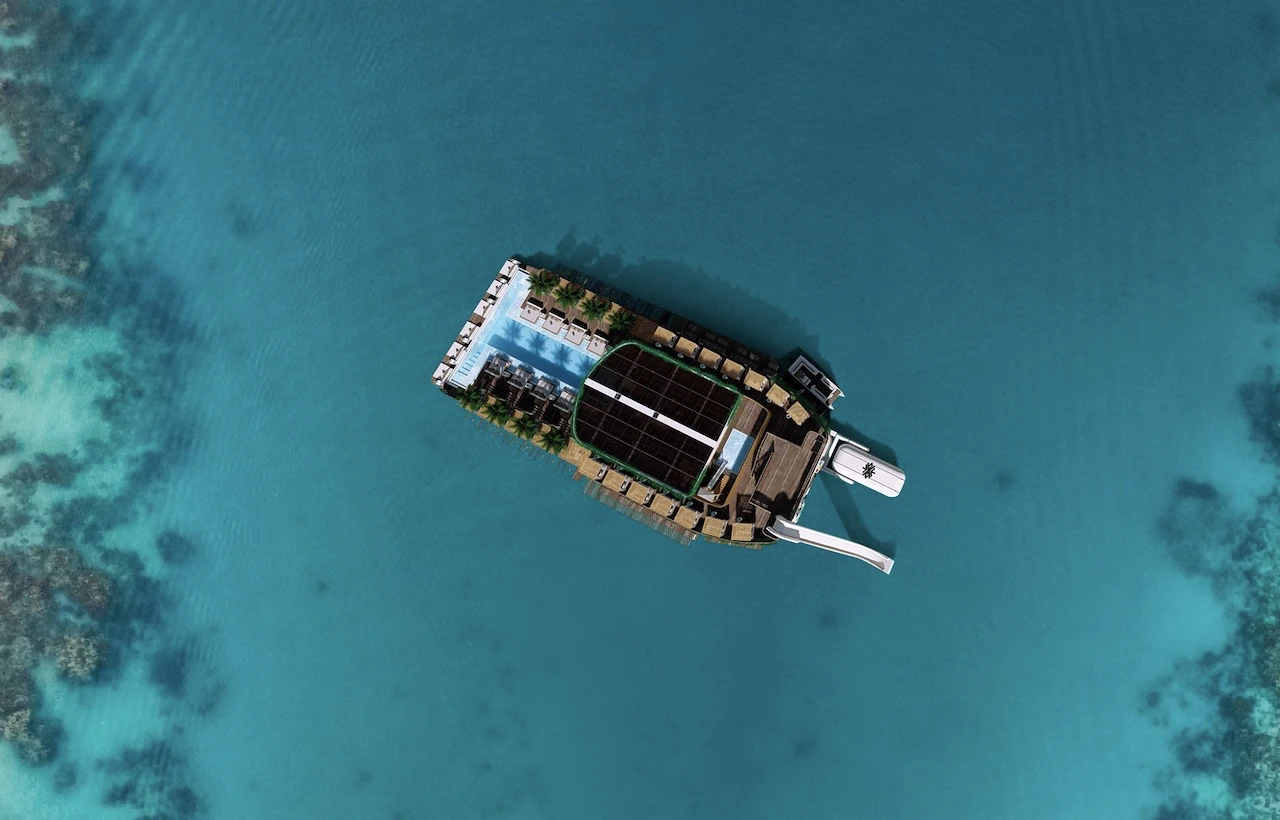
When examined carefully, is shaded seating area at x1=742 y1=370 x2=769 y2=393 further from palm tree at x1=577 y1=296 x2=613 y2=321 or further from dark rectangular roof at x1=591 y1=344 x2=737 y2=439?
palm tree at x1=577 y1=296 x2=613 y2=321

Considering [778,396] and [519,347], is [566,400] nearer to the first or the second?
[519,347]

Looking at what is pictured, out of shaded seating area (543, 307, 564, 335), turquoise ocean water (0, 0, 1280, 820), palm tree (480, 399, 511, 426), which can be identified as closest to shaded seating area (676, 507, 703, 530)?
turquoise ocean water (0, 0, 1280, 820)

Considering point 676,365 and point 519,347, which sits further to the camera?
point 519,347

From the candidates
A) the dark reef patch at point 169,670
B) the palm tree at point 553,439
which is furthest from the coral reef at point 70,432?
the palm tree at point 553,439

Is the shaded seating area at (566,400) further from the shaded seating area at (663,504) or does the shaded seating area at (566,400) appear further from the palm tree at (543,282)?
the shaded seating area at (663,504)

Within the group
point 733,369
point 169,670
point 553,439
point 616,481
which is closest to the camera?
point 733,369

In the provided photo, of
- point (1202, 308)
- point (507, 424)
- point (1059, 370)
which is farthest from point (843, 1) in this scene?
point (507, 424)

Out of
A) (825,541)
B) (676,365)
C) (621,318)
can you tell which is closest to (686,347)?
(676,365)
